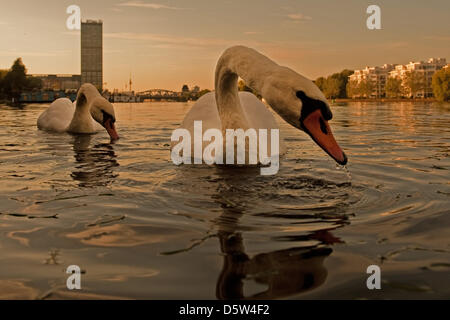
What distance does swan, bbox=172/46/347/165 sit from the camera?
4.33 metres

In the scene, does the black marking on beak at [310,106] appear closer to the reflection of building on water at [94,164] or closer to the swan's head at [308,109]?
the swan's head at [308,109]

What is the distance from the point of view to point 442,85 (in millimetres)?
92000

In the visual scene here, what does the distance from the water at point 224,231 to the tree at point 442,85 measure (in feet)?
302

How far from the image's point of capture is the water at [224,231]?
2.82 m

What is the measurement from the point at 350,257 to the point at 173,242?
1261mm

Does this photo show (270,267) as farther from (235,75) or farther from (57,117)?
(57,117)

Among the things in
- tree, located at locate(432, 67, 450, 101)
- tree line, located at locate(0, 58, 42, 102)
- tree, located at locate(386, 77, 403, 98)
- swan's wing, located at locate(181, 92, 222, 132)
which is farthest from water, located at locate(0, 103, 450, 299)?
tree, located at locate(386, 77, 403, 98)

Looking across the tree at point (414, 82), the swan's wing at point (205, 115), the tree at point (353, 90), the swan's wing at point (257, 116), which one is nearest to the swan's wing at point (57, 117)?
the swan's wing at point (205, 115)

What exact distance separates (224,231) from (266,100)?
1559mm

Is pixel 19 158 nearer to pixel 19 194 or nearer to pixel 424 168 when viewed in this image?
pixel 19 194

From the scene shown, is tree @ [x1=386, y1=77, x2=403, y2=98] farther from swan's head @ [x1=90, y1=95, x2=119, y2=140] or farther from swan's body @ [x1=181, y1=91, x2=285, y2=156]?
swan's body @ [x1=181, y1=91, x2=285, y2=156]

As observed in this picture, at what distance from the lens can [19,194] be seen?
5527 mm

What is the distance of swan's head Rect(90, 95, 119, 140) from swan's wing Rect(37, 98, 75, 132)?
3.09 meters

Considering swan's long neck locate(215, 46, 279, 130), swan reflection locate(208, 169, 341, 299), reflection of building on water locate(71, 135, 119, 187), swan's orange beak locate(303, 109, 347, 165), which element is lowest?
swan reflection locate(208, 169, 341, 299)
